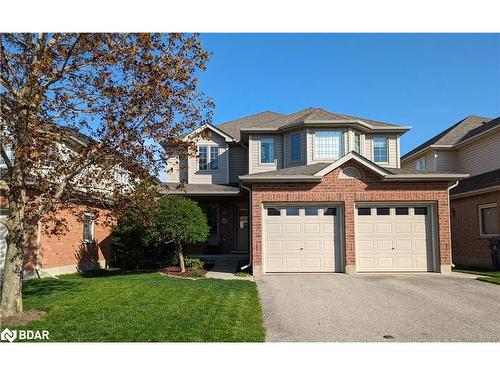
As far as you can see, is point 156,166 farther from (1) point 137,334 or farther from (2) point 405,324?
(2) point 405,324

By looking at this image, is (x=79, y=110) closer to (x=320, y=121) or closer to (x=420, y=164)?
(x=320, y=121)

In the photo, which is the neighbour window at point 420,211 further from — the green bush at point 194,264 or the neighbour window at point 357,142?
the green bush at point 194,264

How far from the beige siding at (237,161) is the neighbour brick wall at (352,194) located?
609 cm

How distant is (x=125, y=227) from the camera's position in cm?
1686

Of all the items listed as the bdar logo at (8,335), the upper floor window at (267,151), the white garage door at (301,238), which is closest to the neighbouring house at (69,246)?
the bdar logo at (8,335)

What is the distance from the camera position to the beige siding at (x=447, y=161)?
2284 centimetres

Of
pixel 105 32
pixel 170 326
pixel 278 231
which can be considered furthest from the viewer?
pixel 278 231

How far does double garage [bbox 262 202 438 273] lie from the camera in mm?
15016

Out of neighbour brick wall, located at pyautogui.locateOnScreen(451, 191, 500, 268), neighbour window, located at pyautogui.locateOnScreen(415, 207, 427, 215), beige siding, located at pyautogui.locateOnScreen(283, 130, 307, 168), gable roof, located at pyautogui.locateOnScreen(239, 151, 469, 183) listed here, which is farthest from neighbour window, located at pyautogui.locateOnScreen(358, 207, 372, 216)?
neighbour brick wall, located at pyautogui.locateOnScreen(451, 191, 500, 268)

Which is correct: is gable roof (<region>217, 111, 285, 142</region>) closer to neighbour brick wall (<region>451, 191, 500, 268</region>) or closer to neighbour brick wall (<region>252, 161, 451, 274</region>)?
neighbour brick wall (<region>252, 161, 451, 274</region>)

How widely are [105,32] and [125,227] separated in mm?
10122

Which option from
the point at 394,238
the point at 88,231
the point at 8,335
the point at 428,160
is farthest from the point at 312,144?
the point at 8,335

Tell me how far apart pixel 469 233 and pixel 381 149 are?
207 inches

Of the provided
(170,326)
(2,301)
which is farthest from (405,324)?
(2,301)
